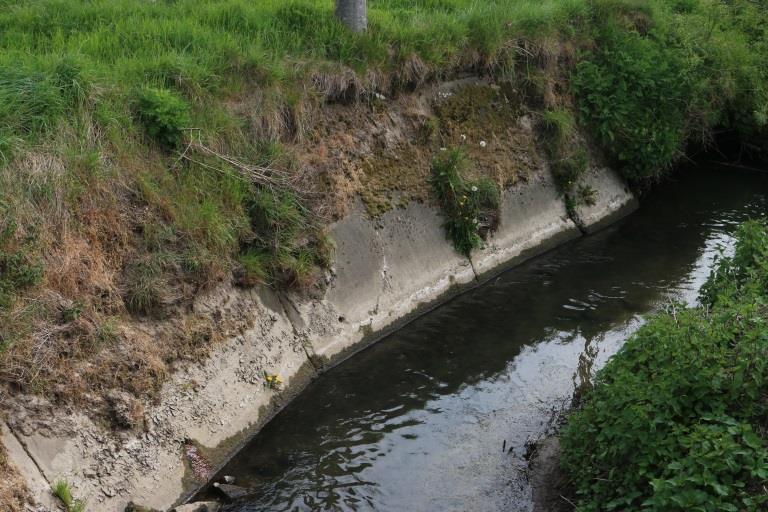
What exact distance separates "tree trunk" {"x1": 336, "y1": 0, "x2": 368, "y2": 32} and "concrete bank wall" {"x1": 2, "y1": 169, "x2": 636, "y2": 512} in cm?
227

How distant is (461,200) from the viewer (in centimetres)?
1014

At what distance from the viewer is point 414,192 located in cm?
998

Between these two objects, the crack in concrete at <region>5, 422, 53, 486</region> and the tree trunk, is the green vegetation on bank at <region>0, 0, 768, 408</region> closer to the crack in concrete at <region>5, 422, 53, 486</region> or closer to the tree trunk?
the tree trunk

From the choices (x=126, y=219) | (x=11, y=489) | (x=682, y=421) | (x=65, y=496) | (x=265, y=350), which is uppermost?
(x=126, y=219)

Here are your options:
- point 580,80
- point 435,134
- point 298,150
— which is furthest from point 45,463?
point 580,80

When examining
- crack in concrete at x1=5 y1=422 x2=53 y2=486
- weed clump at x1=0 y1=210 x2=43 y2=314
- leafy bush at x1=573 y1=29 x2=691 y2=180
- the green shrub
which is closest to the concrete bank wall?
crack in concrete at x1=5 y1=422 x2=53 y2=486

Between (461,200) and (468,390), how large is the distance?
9.45 ft

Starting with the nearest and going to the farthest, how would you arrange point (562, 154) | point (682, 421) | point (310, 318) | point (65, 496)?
point (682, 421), point (65, 496), point (310, 318), point (562, 154)

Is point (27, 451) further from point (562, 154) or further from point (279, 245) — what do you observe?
A: point (562, 154)

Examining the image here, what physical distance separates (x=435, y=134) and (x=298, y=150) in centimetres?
229

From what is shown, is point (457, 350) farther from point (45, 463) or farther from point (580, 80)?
point (580, 80)

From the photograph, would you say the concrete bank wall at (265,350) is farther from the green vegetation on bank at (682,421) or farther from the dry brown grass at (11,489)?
the green vegetation on bank at (682,421)

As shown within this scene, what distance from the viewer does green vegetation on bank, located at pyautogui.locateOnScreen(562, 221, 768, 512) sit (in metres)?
4.70

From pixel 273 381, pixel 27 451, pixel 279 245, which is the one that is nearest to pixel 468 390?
pixel 273 381
